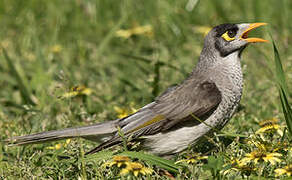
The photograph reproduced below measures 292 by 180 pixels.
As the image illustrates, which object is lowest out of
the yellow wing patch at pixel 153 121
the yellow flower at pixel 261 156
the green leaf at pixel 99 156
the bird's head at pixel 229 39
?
the yellow flower at pixel 261 156

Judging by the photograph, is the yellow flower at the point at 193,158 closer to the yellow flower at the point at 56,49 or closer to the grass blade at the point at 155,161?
the grass blade at the point at 155,161

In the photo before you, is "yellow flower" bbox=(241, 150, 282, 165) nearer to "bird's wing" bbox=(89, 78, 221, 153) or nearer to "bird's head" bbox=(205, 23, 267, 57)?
"bird's wing" bbox=(89, 78, 221, 153)

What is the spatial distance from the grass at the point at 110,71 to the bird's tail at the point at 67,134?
116 mm

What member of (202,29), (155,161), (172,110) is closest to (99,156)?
(155,161)

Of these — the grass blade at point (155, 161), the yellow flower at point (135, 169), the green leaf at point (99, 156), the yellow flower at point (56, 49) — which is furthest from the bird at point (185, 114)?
the yellow flower at point (56, 49)

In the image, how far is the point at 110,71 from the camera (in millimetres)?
8461

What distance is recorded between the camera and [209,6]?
10.1 metres

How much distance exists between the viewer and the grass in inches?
184

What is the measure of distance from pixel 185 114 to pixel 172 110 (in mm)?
148

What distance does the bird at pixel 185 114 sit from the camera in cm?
502

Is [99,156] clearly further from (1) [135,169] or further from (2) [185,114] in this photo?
(2) [185,114]

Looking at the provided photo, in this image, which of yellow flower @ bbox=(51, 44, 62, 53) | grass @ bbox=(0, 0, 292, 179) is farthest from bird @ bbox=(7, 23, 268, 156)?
yellow flower @ bbox=(51, 44, 62, 53)

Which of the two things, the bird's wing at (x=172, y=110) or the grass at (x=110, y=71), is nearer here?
the grass at (x=110, y=71)

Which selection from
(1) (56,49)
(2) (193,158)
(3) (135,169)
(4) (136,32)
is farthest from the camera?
(4) (136,32)
